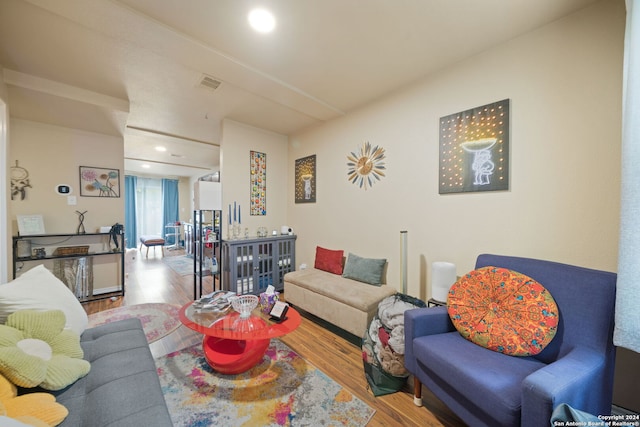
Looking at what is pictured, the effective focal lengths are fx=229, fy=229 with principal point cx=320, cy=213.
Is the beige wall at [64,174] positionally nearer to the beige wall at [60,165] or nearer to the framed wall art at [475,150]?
the beige wall at [60,165]

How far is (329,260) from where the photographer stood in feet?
10.0

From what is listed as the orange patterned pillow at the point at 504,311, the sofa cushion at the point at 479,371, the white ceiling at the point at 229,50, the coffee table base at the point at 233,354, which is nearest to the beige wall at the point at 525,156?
the white ceiling at the point at 229,50

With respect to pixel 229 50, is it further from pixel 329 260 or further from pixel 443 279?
pixel 443 279

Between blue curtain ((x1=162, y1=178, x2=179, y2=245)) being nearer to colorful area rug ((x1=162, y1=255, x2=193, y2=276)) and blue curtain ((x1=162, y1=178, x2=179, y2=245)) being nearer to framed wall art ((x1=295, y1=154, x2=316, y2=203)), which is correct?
colorful area rug ((x1=162, y1=255, x2=193, y2=276))

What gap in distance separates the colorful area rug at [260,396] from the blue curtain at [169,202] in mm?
7083

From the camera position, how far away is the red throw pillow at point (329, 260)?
2.97m

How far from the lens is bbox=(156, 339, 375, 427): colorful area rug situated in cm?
137

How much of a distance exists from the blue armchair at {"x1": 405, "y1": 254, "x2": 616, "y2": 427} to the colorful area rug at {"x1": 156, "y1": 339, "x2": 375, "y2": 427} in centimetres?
55

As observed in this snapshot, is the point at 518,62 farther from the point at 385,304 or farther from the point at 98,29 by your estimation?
the point at 98,29

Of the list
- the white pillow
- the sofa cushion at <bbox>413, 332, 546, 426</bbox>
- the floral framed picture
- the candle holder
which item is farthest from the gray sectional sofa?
the floral framed picture

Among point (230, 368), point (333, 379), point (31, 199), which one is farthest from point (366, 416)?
point (31, 199)

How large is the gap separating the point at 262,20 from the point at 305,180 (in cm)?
220

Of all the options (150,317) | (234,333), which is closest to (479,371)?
(234,333)

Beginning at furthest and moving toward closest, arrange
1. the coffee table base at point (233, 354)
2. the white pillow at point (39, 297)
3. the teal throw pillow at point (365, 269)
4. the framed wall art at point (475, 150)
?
the teal throw pillow at point (365, 269), the framed wall art at point (475, 150), the coffee table base at point (233, 354), the white pillow at point (39, 297)
